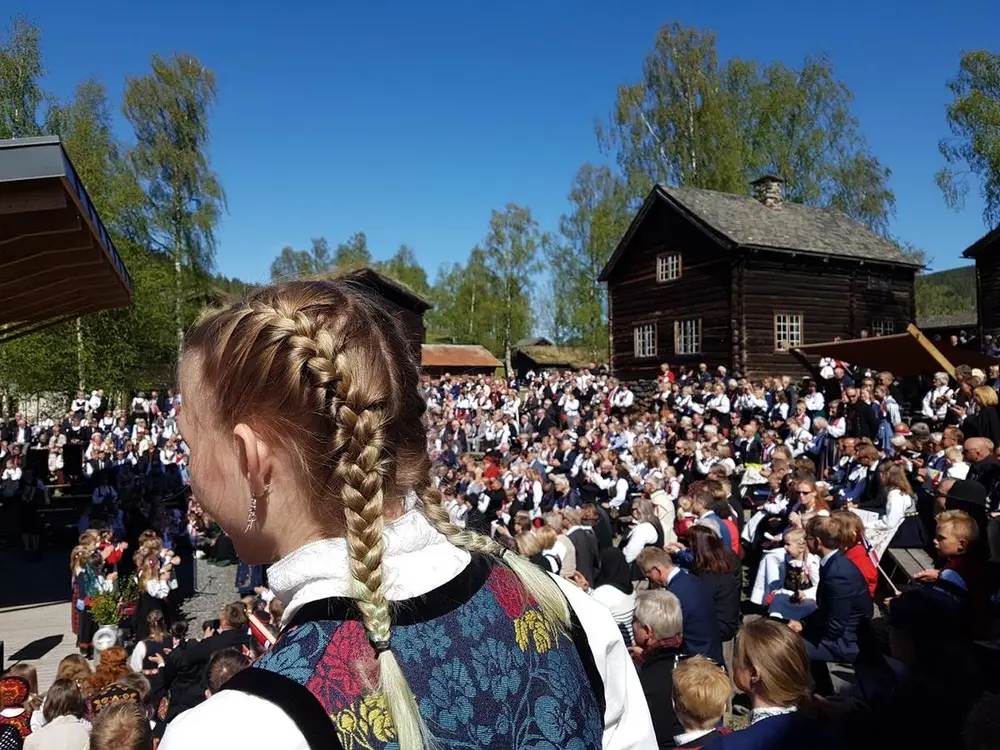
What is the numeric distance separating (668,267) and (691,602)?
24.2 meters

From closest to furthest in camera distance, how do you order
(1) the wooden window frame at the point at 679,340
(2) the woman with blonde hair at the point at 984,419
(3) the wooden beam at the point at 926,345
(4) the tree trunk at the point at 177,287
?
(2) the woman with blonde hair at the point at 984,419 < (3) the wooden beam at the point at 926,345 < (1) the wooden window frame at the point at 679,340 < (4) the tree trunk at the point at 177,287

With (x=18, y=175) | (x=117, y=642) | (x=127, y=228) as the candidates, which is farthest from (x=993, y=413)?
(x=127, y=228)

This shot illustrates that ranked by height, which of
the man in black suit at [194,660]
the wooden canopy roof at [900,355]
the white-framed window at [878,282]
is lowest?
the man in black suit at [194,660]

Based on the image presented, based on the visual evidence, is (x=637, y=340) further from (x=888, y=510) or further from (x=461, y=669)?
(x=461, y=669)

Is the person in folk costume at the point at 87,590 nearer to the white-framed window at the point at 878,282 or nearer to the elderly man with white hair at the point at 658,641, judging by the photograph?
the elderly man with white hair at the point at 658,641

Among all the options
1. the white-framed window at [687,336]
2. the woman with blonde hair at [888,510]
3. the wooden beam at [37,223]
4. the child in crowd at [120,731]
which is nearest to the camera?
the child in crowd at [120,731]

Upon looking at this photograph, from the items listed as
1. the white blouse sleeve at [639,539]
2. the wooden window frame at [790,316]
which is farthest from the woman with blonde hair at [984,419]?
the wooden window frame at [790,316]

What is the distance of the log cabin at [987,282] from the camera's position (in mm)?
24125

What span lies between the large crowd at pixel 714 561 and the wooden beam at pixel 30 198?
279cm

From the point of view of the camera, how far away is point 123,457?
20.4m

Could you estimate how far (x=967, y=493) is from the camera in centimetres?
659

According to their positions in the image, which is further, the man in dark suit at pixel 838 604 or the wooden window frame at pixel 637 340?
the wooden window frame at pixel 637 340

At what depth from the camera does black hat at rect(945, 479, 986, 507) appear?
6551 mm

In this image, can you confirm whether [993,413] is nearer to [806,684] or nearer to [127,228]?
[806,684]
